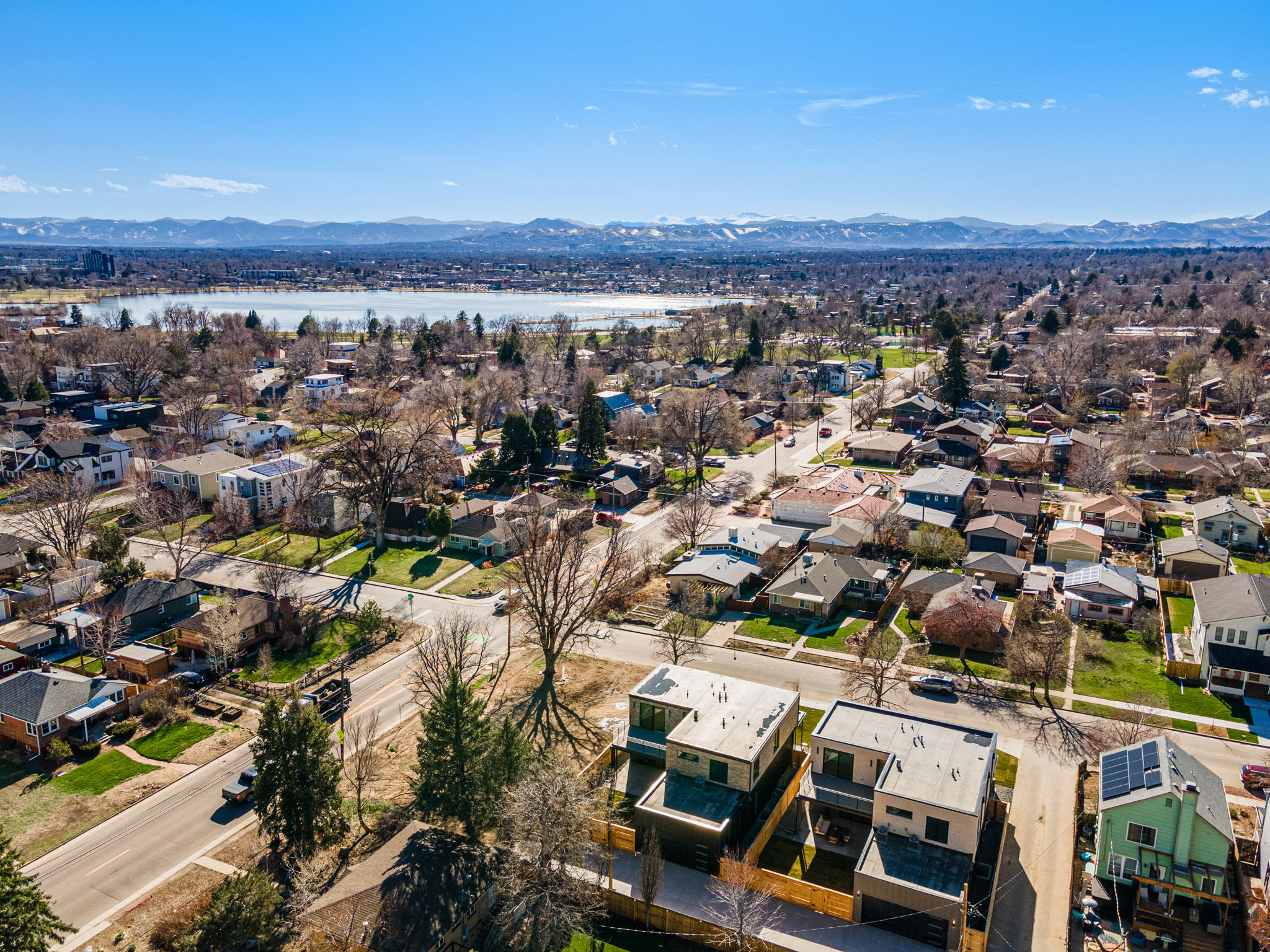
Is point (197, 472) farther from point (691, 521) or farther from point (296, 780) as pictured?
point (296, 780)

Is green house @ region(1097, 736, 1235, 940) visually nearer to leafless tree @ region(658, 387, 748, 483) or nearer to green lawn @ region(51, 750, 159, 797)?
green lawn @ region(51, 750, 159, 797)

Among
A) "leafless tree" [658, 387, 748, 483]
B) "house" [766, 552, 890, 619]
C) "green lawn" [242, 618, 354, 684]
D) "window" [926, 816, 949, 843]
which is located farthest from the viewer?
"leafless tree" [658, 387, 748, 483]

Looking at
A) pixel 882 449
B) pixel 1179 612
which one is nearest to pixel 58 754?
pixel 1179 612

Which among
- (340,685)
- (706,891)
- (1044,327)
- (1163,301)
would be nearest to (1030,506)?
(706,891)

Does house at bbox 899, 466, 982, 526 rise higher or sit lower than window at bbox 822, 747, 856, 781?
higher

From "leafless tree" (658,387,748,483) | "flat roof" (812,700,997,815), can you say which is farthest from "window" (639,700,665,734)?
"leafless tree" (658,387,748,483)

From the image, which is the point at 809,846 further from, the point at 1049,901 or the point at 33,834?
the point at 33,834
